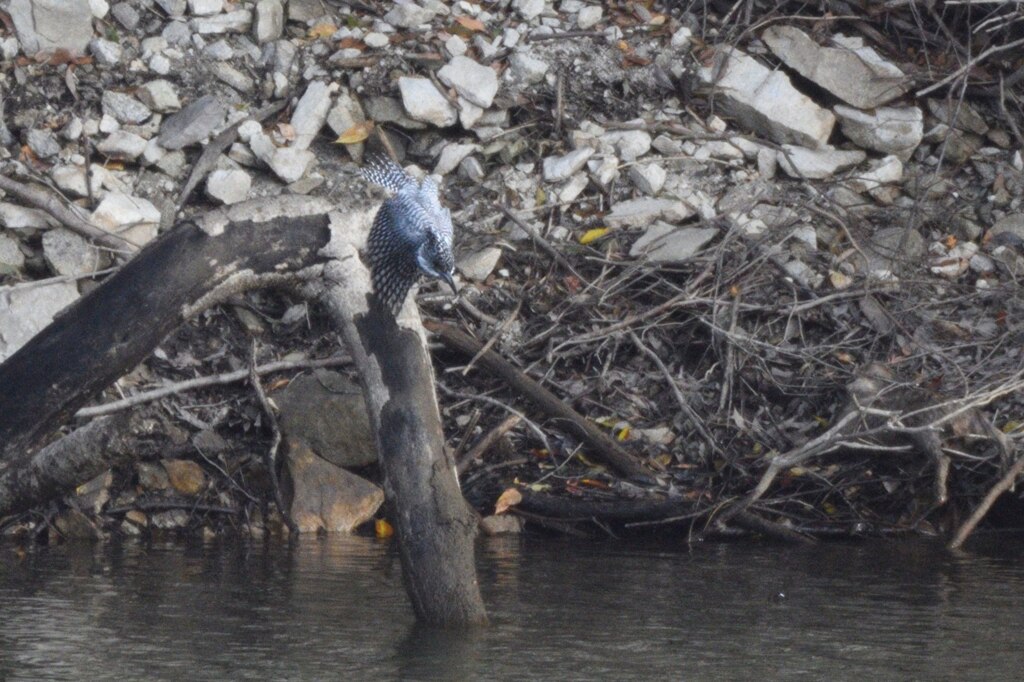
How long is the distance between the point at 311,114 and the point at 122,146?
1120 millimetres

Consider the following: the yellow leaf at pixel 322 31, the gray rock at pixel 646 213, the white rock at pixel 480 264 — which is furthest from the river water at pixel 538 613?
the yellow leaf at pixel 322 31

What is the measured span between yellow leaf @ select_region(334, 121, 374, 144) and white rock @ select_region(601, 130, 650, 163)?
4.64ft

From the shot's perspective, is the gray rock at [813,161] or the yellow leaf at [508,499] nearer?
the yellow leaf at [508,499]

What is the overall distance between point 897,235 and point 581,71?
7.33 ft

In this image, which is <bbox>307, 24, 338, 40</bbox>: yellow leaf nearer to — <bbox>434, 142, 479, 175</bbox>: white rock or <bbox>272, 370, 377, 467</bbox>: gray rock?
<bbox>434, 142, 479, 175</bbox>: white rock

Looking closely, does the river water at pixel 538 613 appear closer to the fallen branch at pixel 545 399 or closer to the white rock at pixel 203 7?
the fallen branch at pixel 545 399

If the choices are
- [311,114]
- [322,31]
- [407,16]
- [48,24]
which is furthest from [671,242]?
[48,24]

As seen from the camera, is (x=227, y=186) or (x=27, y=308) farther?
(x=227, y=186)

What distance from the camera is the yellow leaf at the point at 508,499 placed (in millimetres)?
7242

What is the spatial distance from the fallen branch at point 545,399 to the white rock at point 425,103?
168 cm

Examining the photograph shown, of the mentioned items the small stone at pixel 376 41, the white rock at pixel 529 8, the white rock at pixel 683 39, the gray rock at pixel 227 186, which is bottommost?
the gray rock at pixel 227 186

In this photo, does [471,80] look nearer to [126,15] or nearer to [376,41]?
[376,41]

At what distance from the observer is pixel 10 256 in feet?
26.3

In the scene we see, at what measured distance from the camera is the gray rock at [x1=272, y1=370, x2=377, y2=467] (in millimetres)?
7410
